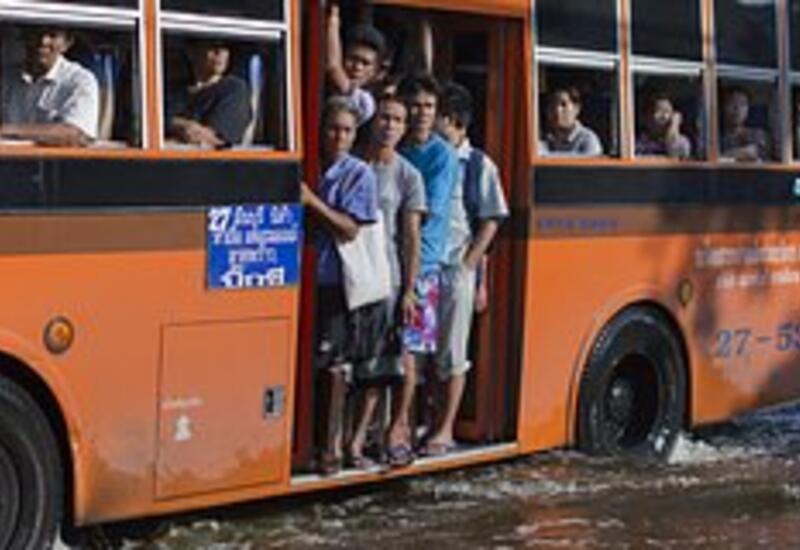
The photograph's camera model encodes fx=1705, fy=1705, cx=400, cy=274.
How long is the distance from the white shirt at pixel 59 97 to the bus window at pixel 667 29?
12.3 feet

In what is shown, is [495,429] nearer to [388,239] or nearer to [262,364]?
[388,239]

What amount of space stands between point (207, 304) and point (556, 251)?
2498mm

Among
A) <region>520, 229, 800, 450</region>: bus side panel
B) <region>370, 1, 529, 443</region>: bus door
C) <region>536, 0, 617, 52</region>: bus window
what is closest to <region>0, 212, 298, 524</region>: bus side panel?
<region>370, 1, 529, 443</region>: bus door

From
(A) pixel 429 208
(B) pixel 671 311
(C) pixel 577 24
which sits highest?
(C) pixel 577 24

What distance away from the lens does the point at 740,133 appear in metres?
10.4

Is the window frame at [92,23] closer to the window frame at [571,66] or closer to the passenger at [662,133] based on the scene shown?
the window frame at [571,66]

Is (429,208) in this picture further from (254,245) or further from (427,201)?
(254,245)

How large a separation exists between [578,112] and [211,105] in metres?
2.60

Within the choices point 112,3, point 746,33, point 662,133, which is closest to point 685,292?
point 662,133

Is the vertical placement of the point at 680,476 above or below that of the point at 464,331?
below

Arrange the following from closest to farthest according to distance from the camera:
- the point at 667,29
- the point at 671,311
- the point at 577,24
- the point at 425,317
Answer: the point at 425,317 < the point at 577,24 < the point at 667,29 < the point at 671,311

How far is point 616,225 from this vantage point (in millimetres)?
9477

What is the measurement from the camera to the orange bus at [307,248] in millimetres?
6773

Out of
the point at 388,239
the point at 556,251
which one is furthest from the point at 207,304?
the point at 556,251
